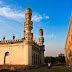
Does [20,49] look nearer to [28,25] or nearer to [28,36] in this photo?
[28,36]

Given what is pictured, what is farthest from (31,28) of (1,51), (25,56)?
(1,51)

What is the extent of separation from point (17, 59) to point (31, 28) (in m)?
8.40

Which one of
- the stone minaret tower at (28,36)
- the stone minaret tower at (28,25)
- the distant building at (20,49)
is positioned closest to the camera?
the stone minaret tower at (28,36)

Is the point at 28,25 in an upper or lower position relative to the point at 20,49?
upper

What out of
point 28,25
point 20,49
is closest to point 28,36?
point 28,25

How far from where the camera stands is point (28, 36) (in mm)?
25047

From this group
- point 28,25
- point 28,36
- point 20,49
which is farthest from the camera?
point 28,25

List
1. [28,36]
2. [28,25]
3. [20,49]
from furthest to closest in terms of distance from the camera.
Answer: [28,25]
[20,49]
[28,36]

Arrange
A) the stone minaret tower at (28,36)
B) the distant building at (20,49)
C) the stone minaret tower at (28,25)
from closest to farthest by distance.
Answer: the stone minaret tower at (28,36)
the distant building at (20,49)
the stone minaret tower at (28,25)

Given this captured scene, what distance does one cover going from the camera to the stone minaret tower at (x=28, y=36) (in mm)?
24038

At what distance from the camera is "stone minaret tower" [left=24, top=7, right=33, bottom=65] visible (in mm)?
24038

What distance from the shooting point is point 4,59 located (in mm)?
27234

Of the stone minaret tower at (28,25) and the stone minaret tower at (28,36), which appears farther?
the stone minaret tower at (28,25)

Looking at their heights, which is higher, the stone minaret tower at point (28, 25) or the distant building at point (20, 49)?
the stone minaret tower at point (28, 25)
